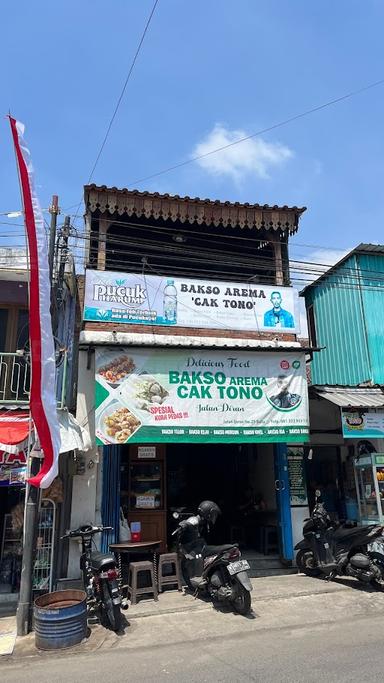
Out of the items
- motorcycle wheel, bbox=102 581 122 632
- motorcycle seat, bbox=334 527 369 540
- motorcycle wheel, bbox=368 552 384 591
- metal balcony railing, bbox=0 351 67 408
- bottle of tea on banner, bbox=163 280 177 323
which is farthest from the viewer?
bottle of tea on banner, bbox=163 280 177 323

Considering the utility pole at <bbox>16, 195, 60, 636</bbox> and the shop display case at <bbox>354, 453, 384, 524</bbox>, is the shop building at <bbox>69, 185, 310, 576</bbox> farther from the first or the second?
the utility pole at <bbox>16, 195, 60, 636</bbox>

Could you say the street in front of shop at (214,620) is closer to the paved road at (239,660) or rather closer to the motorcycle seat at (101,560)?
the paved road at (239,660)

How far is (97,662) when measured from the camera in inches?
225

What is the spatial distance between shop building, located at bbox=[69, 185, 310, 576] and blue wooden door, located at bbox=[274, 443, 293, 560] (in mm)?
22

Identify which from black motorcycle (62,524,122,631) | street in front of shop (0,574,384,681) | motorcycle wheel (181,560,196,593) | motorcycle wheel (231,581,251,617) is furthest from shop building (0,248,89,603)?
motorcycle wheel (231,581,251,617)

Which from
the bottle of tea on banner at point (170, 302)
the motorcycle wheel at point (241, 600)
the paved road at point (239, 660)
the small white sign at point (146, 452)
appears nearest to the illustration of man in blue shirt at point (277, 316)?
the bottle of tea on banner at point (170, 302)

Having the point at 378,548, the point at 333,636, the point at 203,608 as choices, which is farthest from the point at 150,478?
the point at 333,636

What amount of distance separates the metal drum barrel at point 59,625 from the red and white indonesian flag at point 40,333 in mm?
1612

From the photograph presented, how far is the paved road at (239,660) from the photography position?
16.3 feet

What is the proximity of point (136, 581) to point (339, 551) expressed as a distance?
370cm

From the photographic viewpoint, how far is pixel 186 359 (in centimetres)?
1007

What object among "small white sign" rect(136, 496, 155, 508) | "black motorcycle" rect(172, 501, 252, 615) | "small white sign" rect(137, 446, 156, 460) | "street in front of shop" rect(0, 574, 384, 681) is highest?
"small white sign" rect(137, 446, 156, 460)

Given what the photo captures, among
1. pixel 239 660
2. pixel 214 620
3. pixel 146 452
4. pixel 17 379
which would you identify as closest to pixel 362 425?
pixel 146 452

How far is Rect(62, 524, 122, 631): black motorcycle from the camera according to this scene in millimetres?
6895
